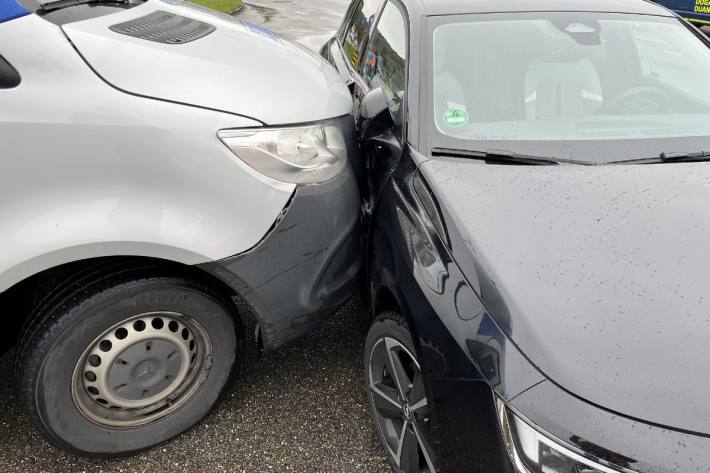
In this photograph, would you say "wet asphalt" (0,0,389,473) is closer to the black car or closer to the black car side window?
the black car

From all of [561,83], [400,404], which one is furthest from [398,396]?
[561,83]

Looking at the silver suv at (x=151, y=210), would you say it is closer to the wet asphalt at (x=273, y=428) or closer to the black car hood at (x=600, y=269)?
the wet asphalt at (x=273, y=428)

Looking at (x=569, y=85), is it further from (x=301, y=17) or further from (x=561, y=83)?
(x=301, y=17)

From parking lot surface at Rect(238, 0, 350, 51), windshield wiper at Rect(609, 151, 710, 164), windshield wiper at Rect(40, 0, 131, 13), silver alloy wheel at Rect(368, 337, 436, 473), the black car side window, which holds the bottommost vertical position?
parking lot surface at Rect(238, 0, 350, 51)

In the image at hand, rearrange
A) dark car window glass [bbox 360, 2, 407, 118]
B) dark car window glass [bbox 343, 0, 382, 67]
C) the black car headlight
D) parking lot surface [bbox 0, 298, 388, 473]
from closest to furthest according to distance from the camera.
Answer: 1. the black car headlight
2. parking lot surface [bbox 0, 298, 388, 473]
3. dark car window glass [bbox 360, 2, 407, 118]
4. dark car window glass [bbox 343, 0, 382, 67]

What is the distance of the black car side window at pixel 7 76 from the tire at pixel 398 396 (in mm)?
1350

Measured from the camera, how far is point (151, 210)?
1.76 metres

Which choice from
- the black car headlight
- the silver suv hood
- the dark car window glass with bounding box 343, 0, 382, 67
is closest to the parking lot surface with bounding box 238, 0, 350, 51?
the dark car window glass with bounding box 343, 0, 382, 67

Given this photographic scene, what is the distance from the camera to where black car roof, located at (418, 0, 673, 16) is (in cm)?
251

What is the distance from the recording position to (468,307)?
4.73ft

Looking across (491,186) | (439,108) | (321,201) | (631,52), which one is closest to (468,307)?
(491,186)

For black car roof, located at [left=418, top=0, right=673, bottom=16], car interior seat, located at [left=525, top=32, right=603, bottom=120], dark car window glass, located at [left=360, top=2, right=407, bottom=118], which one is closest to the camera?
car interior seat, located at [left=525, top=32, right=603, bottom=120]

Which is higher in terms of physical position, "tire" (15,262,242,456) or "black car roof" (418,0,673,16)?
"black car roof" (418,0,673,16)

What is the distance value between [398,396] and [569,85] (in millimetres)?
1470
